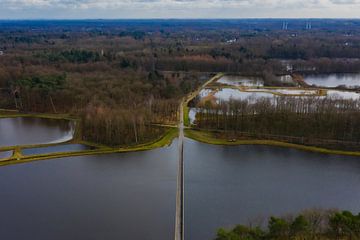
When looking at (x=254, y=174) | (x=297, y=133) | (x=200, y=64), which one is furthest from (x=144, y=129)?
(x=200, y=64)

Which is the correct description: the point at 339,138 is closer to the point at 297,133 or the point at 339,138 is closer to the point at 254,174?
the point at 297,133

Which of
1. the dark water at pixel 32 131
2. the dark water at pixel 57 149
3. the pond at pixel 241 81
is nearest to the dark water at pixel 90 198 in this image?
the dark water at pixel 57 149

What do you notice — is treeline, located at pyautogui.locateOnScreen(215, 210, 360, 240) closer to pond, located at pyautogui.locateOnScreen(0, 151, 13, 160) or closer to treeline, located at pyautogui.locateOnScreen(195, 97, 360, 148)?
treeline, located at pyautogui.locateOnScreen(195, 97, 360, 148)

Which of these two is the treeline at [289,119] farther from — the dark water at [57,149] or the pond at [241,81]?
the pond at [241,81]

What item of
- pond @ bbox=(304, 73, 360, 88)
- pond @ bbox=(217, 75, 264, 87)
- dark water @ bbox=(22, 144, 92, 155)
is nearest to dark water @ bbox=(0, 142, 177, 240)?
dark water @ bbox=(22, 144, 92, 155)

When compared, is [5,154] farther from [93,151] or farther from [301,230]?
[301,230]
